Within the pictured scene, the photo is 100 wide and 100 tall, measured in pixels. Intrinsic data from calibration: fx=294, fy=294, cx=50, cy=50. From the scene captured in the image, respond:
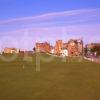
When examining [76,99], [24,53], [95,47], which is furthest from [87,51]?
[76,99]

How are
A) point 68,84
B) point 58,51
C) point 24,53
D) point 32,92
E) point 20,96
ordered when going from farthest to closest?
point 58,51 < point 24,53 < point 68,84 < point 32,92 < point 20,96

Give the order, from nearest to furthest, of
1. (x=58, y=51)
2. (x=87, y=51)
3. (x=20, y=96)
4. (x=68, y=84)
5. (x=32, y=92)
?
(x=20, y=96) → (x=32, y=92) → (x=68, y=84) → (x=87, y=51) → (x=58, y=51)

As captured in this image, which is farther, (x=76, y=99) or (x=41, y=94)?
(x=41, y=94)

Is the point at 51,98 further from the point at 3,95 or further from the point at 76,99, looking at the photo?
the point at 3,95

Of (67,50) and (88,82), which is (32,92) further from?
(67,50)

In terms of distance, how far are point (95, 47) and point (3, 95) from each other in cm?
14053

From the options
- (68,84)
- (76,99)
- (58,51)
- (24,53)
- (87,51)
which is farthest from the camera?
(58,51)

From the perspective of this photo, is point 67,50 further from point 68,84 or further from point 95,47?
point 68,84

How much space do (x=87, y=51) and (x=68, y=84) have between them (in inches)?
5132

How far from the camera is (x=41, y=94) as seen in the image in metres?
25.0

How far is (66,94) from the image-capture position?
2469 cm

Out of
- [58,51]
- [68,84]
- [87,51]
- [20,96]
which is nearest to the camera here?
[20,96]

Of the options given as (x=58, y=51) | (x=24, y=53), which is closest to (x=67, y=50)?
(x=58, y=51)

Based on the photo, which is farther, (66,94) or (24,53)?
(24,53)
